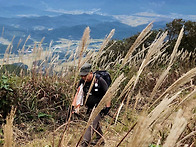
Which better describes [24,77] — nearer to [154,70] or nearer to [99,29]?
[154,70]

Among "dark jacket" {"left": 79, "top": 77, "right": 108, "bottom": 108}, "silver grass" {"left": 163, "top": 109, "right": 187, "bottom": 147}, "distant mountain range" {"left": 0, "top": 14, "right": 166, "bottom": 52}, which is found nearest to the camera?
"silver grass" {"left": 163, "top": 109, "right": 187, "bottom": 147}

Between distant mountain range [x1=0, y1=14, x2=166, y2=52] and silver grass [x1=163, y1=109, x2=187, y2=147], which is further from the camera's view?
distant mountain range [x1=0, y1=14, x2=166, y2=52]

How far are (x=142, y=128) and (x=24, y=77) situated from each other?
171 inches

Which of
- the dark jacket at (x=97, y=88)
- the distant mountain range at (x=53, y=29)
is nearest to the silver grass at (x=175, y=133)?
the dark jacket at (x=97, y=88)

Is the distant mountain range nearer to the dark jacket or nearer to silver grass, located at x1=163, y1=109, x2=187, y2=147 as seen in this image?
the dark jacket

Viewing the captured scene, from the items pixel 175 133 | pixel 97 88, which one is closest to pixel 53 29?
pixel 97 88

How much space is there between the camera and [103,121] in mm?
4379

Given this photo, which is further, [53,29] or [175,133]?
[53,29]

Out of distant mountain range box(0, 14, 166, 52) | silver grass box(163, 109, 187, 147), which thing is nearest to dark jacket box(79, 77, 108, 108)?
silver grass box(163, 109, 187, 147)

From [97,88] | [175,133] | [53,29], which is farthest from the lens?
[53,29]

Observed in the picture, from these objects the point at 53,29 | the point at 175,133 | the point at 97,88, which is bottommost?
the point at 53,29

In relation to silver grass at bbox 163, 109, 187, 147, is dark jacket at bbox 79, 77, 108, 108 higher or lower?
lower

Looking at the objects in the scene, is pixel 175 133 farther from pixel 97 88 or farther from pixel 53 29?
pixel 53 29

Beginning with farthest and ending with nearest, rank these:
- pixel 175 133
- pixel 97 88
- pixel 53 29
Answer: pixel 53 29, pixel 97 88, pixel 175 133
